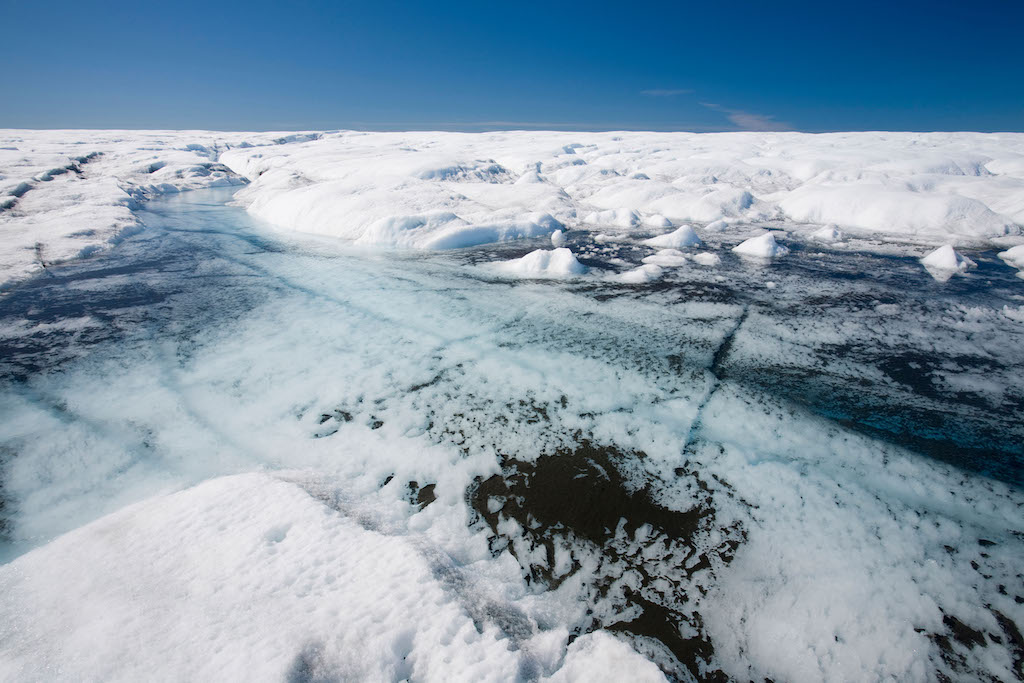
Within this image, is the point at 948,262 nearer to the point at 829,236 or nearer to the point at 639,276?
the point at 829,236

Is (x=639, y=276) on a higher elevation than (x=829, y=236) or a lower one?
lower

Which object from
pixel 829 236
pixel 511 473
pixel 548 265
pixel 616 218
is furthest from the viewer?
pixel 616 218

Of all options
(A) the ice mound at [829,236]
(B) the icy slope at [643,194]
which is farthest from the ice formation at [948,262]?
(B) the icy slope at [643,194]

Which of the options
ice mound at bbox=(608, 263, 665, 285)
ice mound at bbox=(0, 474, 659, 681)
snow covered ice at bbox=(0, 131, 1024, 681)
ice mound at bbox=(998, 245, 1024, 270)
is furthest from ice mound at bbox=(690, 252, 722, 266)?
ice mound at bbox=(0, 474, 659, 681)

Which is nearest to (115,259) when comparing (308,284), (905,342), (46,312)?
(46,312)

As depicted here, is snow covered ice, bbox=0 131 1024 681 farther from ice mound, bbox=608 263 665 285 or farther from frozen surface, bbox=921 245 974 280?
frozen surface, bbox=921 245 974 280

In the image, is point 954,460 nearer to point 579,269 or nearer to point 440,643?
point 440,643

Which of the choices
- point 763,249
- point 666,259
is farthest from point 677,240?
point 666,259
